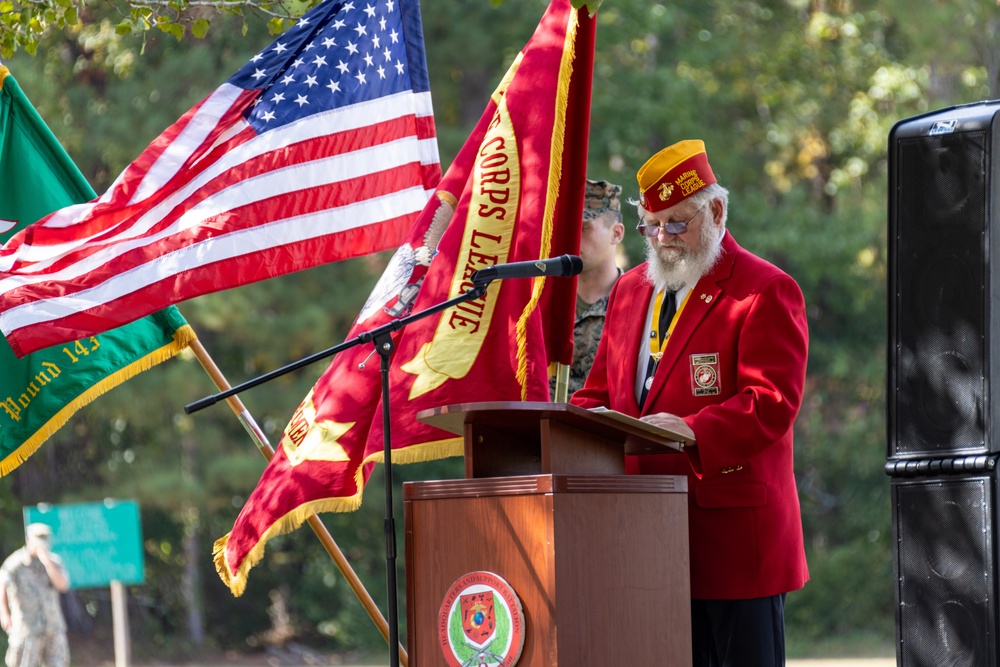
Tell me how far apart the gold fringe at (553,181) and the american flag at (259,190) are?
35.5 inches

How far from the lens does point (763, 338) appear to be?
3744 mm

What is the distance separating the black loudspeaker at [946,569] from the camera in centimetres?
410

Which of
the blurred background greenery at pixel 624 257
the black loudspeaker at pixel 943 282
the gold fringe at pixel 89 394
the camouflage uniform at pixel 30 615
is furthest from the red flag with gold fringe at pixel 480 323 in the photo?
the blurred background greenery at pixel 624 257

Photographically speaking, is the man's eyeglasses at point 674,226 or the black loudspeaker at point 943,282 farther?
the black loudspeaker at point 943,282

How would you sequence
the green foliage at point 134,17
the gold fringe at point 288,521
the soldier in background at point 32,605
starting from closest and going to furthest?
1. the gold fringe at point 288,521
2. the green foliage at point 134,17
3. the soldier in background at point 32,605

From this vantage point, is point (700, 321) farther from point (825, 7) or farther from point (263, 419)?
point (825, 7)

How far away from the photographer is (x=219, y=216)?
4805 mm

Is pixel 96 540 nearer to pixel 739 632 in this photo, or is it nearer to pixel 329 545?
pixel 329 545

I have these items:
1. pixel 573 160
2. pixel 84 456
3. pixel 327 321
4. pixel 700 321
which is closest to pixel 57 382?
pixel 573 160

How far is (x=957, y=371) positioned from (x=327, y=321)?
11764 millimetres

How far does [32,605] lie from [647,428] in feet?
29.8

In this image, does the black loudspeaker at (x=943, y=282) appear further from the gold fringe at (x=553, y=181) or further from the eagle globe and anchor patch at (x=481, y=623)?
the eagle globe and anchor patch at (x=481, y=623)

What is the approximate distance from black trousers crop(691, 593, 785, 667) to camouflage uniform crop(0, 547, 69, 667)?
8329 millimetres

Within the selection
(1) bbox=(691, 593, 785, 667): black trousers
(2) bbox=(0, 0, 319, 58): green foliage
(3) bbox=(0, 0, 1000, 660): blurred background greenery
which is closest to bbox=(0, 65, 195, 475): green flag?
(2) bbox=(0, 0, 319, 58): green foliage
